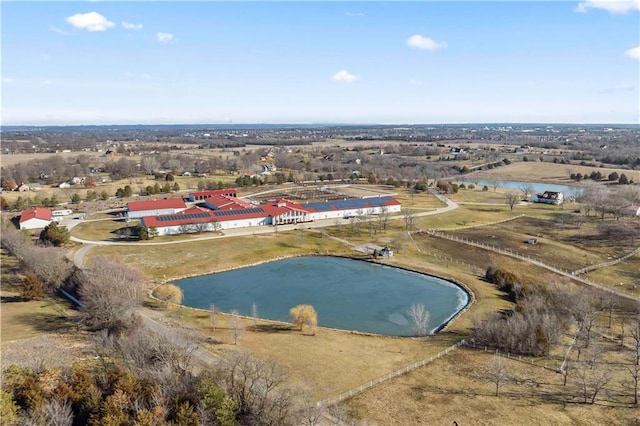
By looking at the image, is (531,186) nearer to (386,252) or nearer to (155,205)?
(386,252)

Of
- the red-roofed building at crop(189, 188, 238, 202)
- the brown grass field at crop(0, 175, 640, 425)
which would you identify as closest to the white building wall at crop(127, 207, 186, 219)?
the brown grass field at crop(0, 175, 640, 425)

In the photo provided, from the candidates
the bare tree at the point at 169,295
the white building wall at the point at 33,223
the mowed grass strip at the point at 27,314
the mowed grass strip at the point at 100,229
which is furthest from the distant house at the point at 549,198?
the white building wall at the point at 33,223

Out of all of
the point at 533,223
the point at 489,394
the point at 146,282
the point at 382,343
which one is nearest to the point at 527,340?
the point at 489,394

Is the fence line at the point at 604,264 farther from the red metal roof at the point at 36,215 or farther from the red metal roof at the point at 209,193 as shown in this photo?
the red metal roof at the point at 36,215

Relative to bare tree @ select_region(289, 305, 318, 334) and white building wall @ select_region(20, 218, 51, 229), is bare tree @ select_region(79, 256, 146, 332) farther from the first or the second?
white building wall @ select_region(20, 218, 51, 229)

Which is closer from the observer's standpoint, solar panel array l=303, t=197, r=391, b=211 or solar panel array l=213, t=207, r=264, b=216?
solar panel array l=213, t=207, r=264, b=216

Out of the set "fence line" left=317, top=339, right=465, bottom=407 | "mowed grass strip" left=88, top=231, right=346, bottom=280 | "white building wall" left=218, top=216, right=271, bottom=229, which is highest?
"white building wall" left=218, top=216, right=271, bottom=229

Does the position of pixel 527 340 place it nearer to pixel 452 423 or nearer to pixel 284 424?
pixel 452 423
